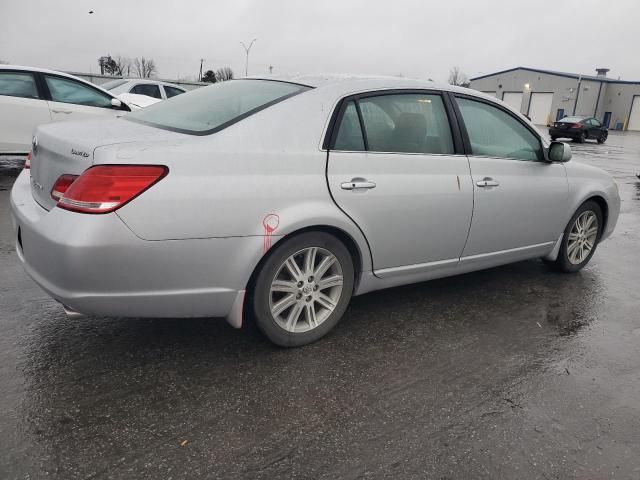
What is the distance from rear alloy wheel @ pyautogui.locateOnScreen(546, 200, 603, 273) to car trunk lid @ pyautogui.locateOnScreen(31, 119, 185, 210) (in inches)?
138

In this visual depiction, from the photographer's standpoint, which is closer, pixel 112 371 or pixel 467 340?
pixel 112 371

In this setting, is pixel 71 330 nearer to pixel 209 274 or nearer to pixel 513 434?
pixel 209 274

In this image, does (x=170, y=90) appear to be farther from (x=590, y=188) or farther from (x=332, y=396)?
(x=332, y=396)

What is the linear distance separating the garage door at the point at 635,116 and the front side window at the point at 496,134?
200ft

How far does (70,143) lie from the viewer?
105 inches

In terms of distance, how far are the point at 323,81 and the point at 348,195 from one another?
2.58 feet

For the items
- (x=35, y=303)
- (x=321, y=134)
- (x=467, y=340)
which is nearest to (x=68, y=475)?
(x=35, y=303)

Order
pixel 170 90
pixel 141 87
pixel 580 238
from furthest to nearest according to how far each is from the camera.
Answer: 1. pixel 170 90
2. pixel 141 87
3. pixel 580 238

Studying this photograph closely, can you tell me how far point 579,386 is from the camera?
114 inches

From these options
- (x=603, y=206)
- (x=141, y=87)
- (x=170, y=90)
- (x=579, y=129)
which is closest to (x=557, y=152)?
(x=603, y=206)

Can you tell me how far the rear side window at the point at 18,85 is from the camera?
24.7ft

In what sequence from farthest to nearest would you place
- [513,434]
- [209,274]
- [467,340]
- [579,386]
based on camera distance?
[467,340]
[579,386]
[209,274]
[513,434]

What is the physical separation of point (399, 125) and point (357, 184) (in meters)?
0.61

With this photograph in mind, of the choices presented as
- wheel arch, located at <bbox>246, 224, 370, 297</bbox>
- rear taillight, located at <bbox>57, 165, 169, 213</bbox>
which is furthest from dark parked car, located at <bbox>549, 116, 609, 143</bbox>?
rear taillight, located at <bbox>57, 165, 169, 213</bbox>
